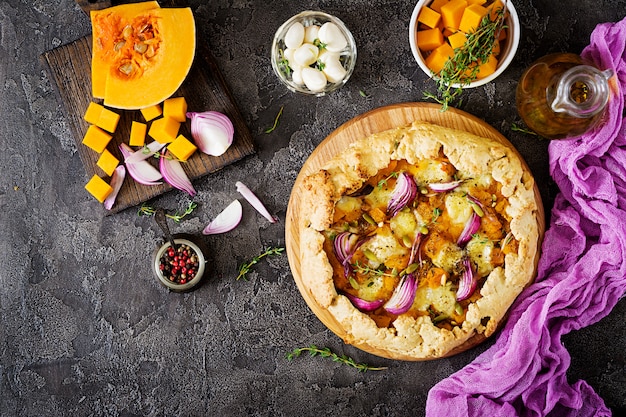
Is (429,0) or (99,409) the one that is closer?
(429,0)

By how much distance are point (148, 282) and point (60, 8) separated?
125cm

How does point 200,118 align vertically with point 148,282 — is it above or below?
above

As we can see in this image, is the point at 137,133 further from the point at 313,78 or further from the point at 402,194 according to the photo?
the point at 402,194

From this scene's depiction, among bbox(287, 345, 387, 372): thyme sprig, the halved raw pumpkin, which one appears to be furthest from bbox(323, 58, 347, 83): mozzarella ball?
bbox(287, 345, 387, 372): thyme sprig

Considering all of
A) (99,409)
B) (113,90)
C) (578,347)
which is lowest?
(99,409)

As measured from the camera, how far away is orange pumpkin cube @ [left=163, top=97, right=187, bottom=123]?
274 cm

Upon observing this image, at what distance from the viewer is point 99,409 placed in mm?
2869

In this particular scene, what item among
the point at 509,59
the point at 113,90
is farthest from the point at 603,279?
the point at 113,90

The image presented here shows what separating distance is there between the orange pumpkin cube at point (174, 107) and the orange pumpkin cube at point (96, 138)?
0.27 m

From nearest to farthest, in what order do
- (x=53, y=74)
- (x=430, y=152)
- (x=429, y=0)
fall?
(x=430, y=152), (x=429, y=0), (x=53, y=74)

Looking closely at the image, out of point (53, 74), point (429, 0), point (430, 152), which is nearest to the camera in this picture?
point (430, 152)

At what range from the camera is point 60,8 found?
9.46 feet

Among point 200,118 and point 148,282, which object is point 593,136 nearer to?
point 200,118

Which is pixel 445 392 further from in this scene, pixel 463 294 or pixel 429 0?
pixel 429 0
